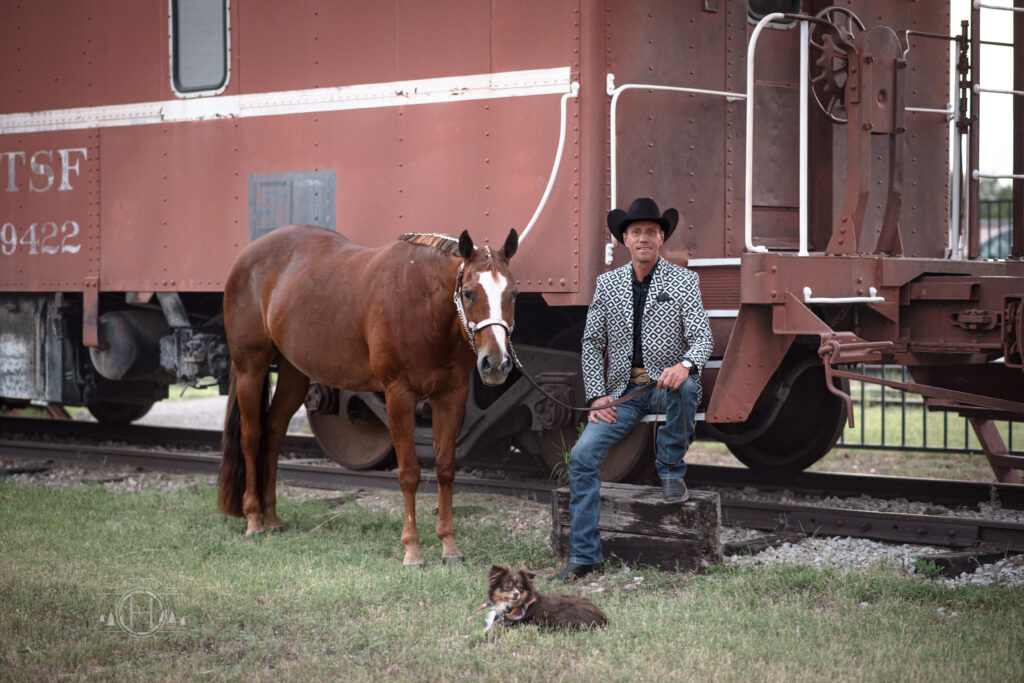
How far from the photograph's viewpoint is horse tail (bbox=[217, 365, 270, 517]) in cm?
713

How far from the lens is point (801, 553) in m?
6.01

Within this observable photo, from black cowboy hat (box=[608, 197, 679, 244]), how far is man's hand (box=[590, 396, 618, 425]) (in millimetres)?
860

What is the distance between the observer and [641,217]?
5.43m

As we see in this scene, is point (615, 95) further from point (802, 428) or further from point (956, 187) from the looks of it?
point (802, 428)

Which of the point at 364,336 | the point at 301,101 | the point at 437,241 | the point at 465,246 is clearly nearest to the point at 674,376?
the point at 465,246

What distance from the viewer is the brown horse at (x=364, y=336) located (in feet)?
18.5

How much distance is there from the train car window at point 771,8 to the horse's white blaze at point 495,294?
9.51 feet

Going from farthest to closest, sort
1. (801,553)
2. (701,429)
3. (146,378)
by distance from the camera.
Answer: (146,378)
(701,429)
(801,553)

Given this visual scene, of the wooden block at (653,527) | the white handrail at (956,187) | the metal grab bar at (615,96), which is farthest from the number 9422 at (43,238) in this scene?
the white handrail at (956,187)

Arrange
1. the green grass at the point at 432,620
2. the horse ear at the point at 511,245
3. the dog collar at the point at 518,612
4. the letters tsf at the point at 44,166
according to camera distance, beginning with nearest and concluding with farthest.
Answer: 1. the green grass at the point at 432,620
2. the dog collar at the point at 518,612
3. the horse ear at the point at 511,245
4. the letters tsf at the point at 44,166

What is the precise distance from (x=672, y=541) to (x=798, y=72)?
3.41 m

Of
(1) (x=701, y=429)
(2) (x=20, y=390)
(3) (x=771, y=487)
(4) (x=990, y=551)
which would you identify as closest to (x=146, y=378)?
(2) (x=20, y=390)

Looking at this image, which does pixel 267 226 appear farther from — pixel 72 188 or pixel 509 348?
pixel 509 348

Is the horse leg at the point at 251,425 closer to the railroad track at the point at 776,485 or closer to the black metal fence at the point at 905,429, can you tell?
the railroad track at the point at 776,485
